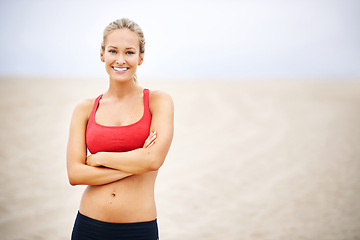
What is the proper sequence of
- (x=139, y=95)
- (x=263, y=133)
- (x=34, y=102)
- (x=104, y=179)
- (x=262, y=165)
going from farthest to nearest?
(x=34, y=102) → (x=263, y=133) → (x=262, y=165) → (x=139, y=95) → (x=104, y=179)

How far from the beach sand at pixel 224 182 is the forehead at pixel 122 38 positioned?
12.5 feet

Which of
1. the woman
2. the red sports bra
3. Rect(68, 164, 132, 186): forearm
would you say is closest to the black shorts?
the woman

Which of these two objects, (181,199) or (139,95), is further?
(181,199)

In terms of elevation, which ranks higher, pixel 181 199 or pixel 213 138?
pixel 213 138

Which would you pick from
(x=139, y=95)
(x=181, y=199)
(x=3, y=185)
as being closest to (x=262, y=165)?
(x=181, y=199)

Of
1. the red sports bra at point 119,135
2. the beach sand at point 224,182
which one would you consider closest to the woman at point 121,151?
the red sports bra at point 119,135

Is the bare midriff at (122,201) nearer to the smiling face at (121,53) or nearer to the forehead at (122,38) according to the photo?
the smiling face at (121,53)

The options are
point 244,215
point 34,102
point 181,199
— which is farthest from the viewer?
point 34,102

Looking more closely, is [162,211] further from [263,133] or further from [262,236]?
[263,133]

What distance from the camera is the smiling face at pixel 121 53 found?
222 cm

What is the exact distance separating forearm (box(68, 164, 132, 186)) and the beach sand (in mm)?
3340

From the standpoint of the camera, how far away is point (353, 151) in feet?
36.3

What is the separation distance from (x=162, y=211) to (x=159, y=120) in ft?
14.4

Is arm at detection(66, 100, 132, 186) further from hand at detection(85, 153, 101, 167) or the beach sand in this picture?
the beach sand
